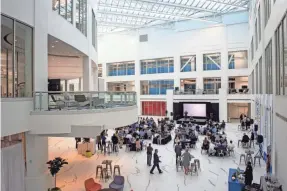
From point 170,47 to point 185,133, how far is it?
62.1 ft

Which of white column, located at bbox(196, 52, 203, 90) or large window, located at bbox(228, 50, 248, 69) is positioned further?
white column, located at bbox(196, 52, 203, 90)

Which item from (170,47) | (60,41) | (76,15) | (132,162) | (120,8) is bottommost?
(132,162)

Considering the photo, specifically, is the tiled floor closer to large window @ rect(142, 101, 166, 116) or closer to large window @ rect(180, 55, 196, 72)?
large window @ rect(180, 55, 196, 72)

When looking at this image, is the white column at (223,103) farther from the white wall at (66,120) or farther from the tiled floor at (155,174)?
the white wall at (66,120)

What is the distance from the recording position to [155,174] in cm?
1188

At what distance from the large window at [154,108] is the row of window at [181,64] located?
4581 mm

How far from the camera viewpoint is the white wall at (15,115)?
693 centimetres

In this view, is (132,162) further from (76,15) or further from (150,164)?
(76,15)

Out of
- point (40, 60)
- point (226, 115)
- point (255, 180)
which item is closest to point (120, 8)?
point (226, 115)

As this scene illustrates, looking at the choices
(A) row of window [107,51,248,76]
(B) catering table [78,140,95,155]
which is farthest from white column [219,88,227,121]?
(B) catering table [78,140,95,155]

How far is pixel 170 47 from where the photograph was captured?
3556 centimetres

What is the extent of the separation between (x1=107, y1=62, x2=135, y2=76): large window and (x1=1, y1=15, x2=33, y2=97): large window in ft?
102

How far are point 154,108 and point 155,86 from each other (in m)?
3.28

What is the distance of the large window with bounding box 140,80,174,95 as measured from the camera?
36344 millimetres
